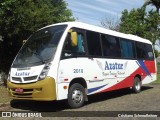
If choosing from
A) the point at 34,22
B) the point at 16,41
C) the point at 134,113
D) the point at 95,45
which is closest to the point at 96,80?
the point at 95,45

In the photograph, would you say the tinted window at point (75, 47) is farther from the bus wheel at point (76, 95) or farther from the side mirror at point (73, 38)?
the bus wheel at point (76, 95)

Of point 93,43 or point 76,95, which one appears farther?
point 93,43

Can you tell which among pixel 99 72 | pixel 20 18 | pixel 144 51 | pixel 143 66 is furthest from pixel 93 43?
pixel 144 51

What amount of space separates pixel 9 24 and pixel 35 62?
5.48 meters

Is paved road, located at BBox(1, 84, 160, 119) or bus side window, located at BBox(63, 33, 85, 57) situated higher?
bus side window, located at BBox(63, 33, 85, 57)

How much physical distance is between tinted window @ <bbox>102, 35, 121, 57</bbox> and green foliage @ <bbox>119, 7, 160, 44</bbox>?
34.0m

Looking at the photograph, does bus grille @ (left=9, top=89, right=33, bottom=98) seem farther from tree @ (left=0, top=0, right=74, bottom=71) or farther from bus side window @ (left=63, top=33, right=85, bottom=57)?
tree @ (left=0, top=0, right=74, bottom=71)

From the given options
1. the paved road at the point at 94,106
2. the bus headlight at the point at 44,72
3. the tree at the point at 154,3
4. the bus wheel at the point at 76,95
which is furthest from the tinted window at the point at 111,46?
the tree at the point at 154,3

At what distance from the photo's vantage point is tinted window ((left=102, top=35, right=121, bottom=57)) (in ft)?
44.9

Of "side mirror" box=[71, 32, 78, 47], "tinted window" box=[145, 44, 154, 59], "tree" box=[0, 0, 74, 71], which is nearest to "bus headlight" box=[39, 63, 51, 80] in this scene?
"side mirror" box=[71, 32, 78, 47]

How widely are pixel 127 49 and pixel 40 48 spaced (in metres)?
5.66

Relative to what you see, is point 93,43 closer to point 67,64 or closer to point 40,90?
point 67,64

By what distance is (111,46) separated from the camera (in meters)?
14.2

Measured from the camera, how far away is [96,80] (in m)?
12.8
